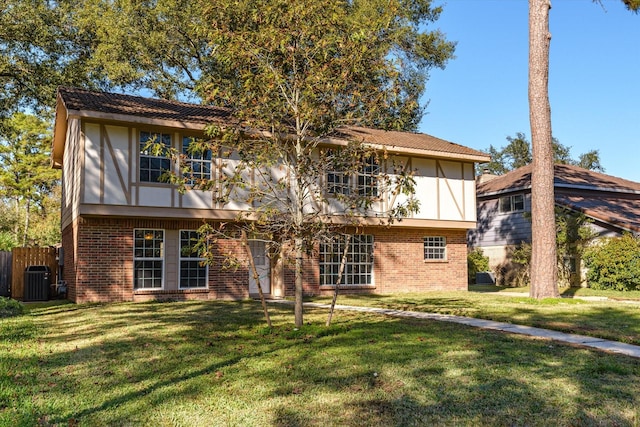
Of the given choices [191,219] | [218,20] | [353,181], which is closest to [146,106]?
[191,219]

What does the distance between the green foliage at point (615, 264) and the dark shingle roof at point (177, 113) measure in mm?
5643

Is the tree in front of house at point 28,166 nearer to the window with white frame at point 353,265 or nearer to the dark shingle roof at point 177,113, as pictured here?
the dark shingle roof at point 177,113


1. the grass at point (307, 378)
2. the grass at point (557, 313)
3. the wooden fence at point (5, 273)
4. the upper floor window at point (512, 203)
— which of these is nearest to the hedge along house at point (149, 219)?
the wooden fence at point (5, 273)

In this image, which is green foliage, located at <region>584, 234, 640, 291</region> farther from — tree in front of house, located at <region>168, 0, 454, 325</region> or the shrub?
the shrub

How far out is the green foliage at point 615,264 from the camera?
1978 centimetres

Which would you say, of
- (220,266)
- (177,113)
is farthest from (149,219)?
(177,113)

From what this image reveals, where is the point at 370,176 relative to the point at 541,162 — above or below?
below

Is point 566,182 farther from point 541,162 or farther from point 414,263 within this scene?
point 541,162

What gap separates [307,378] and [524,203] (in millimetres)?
21869

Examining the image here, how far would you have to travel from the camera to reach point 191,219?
16109 mm

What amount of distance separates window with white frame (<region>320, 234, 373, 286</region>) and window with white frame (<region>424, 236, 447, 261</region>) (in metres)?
2.52

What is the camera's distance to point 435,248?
68.4 feet

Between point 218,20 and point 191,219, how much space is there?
775cm

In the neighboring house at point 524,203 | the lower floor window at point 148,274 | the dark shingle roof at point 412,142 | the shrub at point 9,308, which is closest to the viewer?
the shrub at point 9,308
